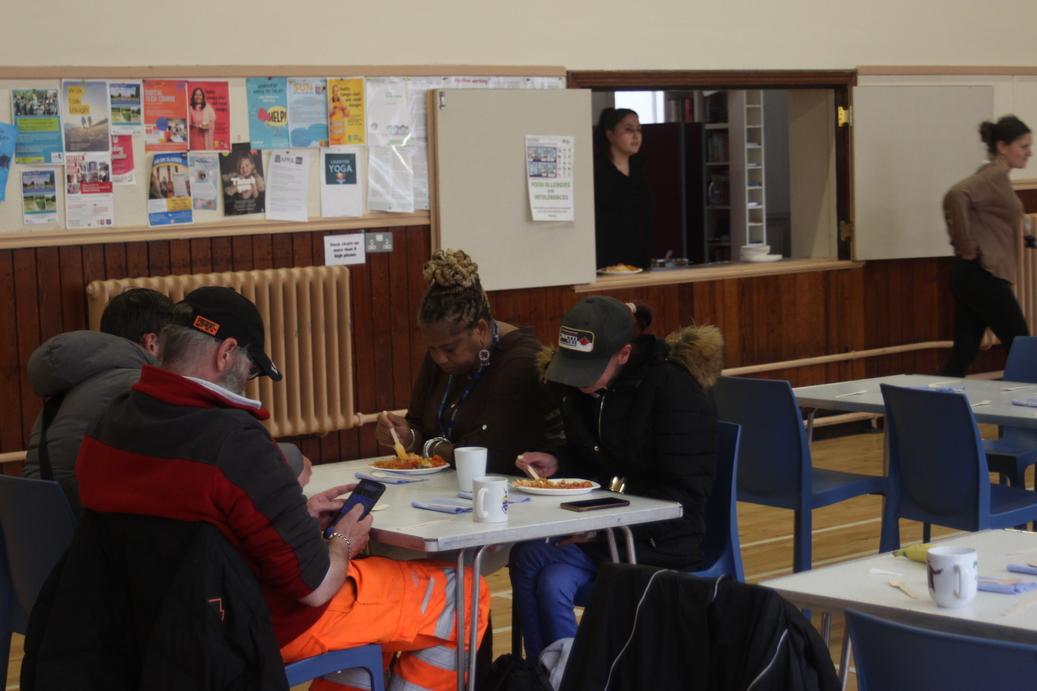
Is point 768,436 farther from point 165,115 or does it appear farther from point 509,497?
point 165,115

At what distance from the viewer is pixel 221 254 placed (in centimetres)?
628

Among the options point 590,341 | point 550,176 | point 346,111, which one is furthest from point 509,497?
point 550,176

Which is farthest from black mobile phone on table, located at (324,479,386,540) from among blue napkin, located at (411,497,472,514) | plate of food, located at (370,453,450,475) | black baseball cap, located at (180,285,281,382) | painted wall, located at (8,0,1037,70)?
painted wall, located at (8,0,1037,70)

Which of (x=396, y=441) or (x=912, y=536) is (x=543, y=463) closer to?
(x=396, y=441)

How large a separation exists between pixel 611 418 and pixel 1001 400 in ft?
5.91

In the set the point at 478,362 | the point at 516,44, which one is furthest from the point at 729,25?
the point at 478,362

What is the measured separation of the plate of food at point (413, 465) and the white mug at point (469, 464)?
0.32 meters

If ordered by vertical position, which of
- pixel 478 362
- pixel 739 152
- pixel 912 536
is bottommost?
pixel 912 536

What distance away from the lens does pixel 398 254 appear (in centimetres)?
679

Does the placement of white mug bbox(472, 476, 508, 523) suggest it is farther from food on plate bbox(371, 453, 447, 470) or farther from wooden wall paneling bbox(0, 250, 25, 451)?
wooden wall paneling bbox(0, 250, 25, 451)

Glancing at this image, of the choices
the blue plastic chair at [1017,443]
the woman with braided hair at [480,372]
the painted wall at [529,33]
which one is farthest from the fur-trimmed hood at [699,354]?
the painted wall at [529,33]

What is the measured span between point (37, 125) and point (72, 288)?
26.8 inches

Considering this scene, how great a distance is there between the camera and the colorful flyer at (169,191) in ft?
19.9

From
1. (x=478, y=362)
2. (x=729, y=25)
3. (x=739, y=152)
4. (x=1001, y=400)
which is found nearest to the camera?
(x=478, y=362)
